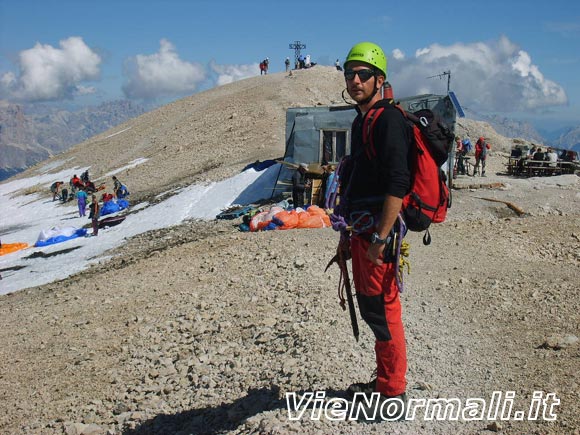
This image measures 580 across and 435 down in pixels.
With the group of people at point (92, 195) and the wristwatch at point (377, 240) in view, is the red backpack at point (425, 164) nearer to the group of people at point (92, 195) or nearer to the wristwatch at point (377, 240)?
the wristwatch at point (377, 240)

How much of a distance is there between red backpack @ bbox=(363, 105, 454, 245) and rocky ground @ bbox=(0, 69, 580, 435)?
1.66 m

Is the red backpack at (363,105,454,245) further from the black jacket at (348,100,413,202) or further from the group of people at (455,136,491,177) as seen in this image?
the group of people at (455,136,491,177)

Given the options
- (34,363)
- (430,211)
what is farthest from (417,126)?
(34,363)

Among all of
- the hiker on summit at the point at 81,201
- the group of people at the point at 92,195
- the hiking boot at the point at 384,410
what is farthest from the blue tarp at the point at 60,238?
the hiking boot at the point at 384,410

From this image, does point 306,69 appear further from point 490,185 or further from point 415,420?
point 415,420

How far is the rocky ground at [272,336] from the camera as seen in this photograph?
4953 mm

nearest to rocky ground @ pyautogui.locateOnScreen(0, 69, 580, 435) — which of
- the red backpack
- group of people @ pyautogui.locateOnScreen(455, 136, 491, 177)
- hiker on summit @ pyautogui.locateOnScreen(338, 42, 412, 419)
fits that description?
hiker on summit @ pyautogui.locateOnScreen(338, 42, 412, 419)

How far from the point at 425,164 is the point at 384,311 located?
3.84 feet

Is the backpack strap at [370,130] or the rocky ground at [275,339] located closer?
the backpack strap at [370,130]

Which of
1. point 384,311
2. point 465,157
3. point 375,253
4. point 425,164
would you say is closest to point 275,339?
point 384,311

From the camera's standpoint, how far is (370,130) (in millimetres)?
3885

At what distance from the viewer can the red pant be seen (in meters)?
4.09

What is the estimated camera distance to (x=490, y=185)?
18.7 m

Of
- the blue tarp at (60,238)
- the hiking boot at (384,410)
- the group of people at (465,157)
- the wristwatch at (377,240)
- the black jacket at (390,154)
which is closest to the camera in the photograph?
the black jacket at (390,154)
